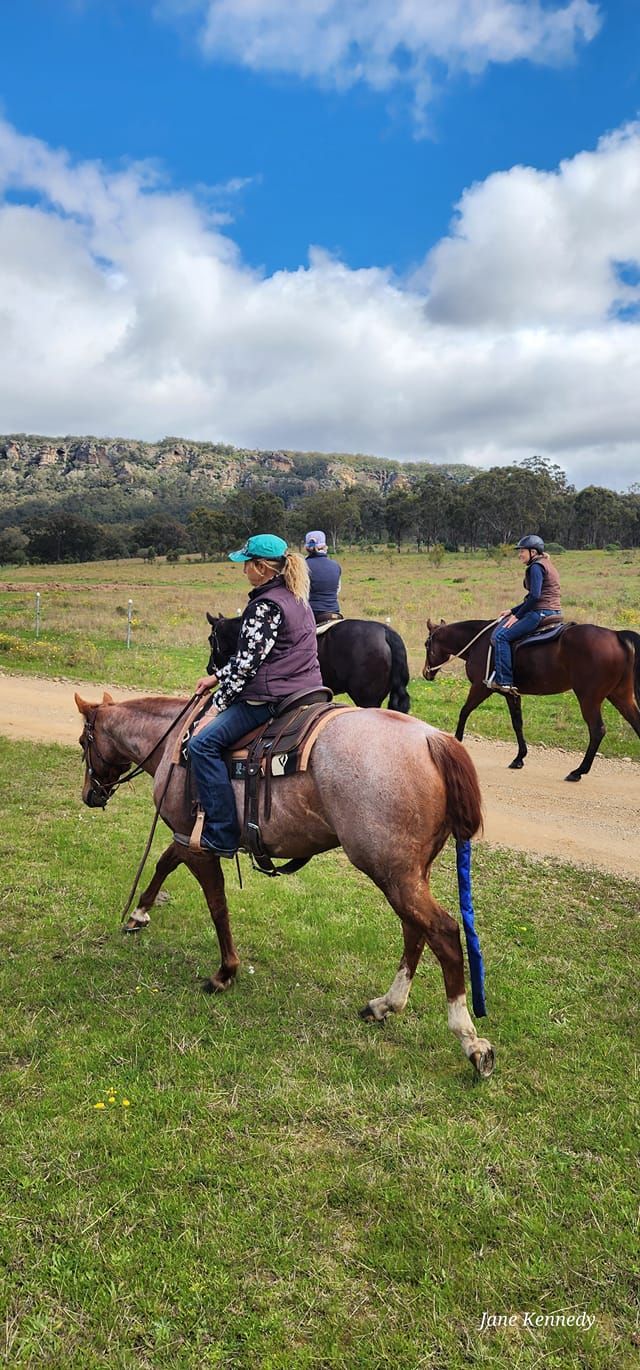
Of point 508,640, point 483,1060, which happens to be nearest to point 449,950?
point 483,1060

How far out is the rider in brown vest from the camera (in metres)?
10.4

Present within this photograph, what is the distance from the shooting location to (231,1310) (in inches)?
104

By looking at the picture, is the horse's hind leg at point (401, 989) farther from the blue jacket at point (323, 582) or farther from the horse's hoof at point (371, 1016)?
the blue jacket at point (323, 582)

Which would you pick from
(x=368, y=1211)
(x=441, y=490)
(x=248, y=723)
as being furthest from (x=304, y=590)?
(x=441, y=490)

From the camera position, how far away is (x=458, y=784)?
4082 millimetres

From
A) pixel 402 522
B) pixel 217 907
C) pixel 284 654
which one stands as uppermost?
pixel 402 522

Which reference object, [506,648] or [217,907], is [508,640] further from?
[217,907]

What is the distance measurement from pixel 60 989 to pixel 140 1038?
0.85 m

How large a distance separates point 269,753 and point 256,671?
0.56m

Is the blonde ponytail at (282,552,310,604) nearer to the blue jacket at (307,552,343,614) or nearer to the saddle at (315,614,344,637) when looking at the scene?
the blue jacket at (307,552,343,614)

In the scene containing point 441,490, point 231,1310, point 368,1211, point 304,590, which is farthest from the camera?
point 441,490

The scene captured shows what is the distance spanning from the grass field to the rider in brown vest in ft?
6.78

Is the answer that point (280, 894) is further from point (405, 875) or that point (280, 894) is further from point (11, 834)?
point (11, 834)

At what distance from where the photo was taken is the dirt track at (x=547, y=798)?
786 cm
